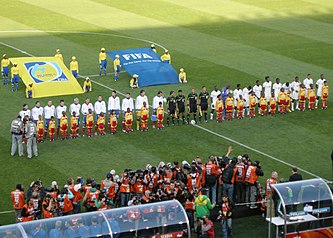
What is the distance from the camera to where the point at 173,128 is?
32594 millimetres

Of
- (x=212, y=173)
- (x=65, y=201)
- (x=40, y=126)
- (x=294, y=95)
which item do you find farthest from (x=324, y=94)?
(x=65, y=201)

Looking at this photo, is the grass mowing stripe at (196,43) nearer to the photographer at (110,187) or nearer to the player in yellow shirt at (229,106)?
the player in yellow shirt at (229,106)

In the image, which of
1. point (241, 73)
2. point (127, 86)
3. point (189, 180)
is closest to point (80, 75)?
point (127, 86)

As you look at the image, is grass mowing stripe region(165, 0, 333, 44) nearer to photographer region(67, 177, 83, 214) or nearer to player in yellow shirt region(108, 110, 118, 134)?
player in yellow shirt region(108, 110, 118, 134)

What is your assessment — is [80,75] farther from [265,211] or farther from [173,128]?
[265,211]

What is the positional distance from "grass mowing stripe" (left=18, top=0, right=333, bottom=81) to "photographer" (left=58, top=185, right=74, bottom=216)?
18.4 metres

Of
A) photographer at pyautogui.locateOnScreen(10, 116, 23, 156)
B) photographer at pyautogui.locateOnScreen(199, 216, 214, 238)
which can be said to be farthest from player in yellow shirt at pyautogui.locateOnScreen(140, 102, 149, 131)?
photographer at pyautogui.locateOnScreen(199, 216, 214, 238)

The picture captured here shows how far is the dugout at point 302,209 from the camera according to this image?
21.3 metres

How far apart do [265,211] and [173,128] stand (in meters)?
9.11

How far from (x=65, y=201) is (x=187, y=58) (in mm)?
20842

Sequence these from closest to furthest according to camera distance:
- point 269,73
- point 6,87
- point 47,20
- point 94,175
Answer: point 94,175 → point 6,87 → point 269,73 → point 47,20

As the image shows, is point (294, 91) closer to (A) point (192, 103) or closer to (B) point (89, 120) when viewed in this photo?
(A) point (192, 103)

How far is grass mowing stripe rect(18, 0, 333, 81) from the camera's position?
4119 centimetres

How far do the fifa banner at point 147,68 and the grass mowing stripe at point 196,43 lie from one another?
4096mm
